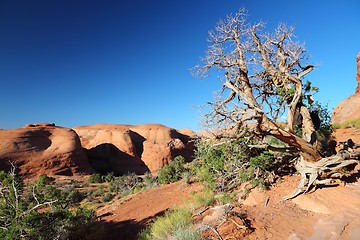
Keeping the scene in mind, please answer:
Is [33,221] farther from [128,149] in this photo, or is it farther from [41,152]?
[128,149]

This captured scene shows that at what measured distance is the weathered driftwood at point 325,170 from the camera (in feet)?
22.1

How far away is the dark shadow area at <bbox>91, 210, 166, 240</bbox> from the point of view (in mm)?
7273

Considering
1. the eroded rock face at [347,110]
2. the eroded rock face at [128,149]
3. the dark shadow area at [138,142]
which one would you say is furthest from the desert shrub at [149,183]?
the dark shadow area at [138,142]

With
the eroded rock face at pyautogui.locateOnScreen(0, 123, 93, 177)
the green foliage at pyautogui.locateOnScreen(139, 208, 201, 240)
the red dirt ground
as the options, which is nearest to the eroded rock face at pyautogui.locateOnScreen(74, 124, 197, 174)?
the eroded rock face at pyautogui.locateOnScreen(0, 123, 93, 177)

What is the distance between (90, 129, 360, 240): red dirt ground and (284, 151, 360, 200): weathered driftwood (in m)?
0.26

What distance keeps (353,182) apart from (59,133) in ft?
123

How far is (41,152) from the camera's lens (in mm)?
31719

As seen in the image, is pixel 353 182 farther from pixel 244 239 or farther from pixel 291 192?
pixel 244 239

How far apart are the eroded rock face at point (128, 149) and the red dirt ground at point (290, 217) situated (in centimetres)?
2688

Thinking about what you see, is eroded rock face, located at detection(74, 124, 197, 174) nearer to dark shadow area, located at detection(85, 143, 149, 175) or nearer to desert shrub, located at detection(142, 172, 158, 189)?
dark shadow area, located at detection(85, 143, 149, 175)

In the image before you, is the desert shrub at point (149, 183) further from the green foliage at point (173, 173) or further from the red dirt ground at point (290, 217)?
the red dirt ground at point (290, 217)

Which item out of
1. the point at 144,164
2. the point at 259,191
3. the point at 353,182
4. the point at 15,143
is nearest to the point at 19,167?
the point at 15,143

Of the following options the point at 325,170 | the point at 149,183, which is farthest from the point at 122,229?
the point at 149,183

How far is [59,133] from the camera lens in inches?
1432
